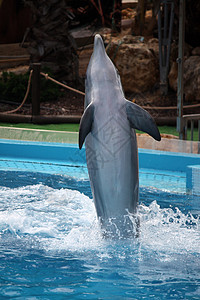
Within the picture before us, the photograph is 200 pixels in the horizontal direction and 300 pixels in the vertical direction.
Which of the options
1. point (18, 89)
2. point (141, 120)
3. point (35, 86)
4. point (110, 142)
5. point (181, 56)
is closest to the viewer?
point (141, 120)

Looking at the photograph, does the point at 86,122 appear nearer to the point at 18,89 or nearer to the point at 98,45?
the point at 98,45

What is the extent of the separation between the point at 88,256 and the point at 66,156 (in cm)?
410

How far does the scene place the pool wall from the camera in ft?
20.0

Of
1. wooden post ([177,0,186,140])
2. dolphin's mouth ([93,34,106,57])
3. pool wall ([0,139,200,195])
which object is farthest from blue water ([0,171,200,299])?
wooden post ([177,0,186,140])

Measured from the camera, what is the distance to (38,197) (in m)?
4.79

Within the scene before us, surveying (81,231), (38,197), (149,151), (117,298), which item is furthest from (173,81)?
(117,298)

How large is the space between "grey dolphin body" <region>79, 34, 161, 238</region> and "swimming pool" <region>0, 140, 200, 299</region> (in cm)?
28

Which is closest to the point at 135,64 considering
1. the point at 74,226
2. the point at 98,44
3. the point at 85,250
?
the point at 74,226

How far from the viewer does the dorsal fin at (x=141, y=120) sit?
8.91 feet

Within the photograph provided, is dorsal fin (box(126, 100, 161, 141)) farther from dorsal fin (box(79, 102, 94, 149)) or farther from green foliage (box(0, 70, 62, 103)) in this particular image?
green foliage (box(0, 70, 62, 103))

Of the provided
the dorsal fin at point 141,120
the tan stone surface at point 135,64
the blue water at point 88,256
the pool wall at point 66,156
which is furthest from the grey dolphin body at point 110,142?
the tan stone surface at point 135,64

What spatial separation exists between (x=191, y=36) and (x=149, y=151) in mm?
7478

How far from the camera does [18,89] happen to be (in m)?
12.2

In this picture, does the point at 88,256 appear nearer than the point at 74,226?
Yes
